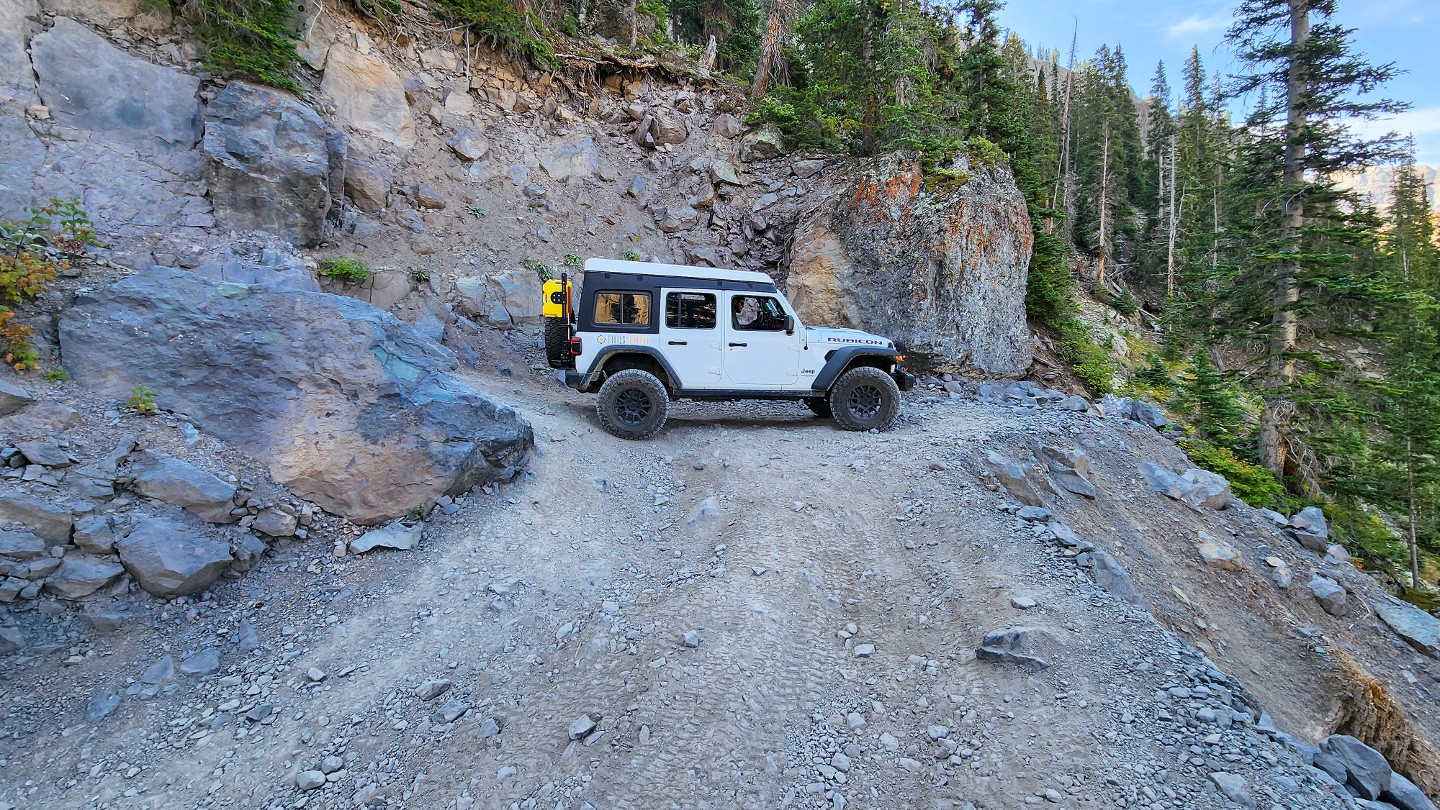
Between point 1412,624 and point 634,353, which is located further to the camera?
point 634,353

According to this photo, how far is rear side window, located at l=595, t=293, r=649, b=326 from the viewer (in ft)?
27.1

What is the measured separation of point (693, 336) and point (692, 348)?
18 centimetres

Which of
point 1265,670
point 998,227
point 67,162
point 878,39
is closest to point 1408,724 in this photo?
point 1265,670

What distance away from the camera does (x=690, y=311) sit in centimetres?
845

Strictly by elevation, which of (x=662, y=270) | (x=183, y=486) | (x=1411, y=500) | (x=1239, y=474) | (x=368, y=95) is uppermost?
(x=368, y=95)

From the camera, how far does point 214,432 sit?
523 centimetres

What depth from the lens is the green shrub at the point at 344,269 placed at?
10.2 m

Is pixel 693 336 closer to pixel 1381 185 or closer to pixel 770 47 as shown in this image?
pixel 770 47

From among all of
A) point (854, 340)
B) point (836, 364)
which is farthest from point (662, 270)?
point (854, 340)

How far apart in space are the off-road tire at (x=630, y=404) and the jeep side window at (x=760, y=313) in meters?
1.63

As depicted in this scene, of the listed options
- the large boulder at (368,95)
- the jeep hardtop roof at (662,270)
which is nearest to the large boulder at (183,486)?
the jeep hardtop roof at (662,270)

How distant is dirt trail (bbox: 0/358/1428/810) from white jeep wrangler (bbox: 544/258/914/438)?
7.94 ft

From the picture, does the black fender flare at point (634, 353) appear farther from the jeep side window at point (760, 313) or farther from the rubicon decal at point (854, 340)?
the rubicon decal at point (854, 340)

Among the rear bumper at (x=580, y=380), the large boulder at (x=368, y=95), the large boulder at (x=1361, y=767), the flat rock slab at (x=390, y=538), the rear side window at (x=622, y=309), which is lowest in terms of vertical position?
the large boulder at (x=1361, y=767)
